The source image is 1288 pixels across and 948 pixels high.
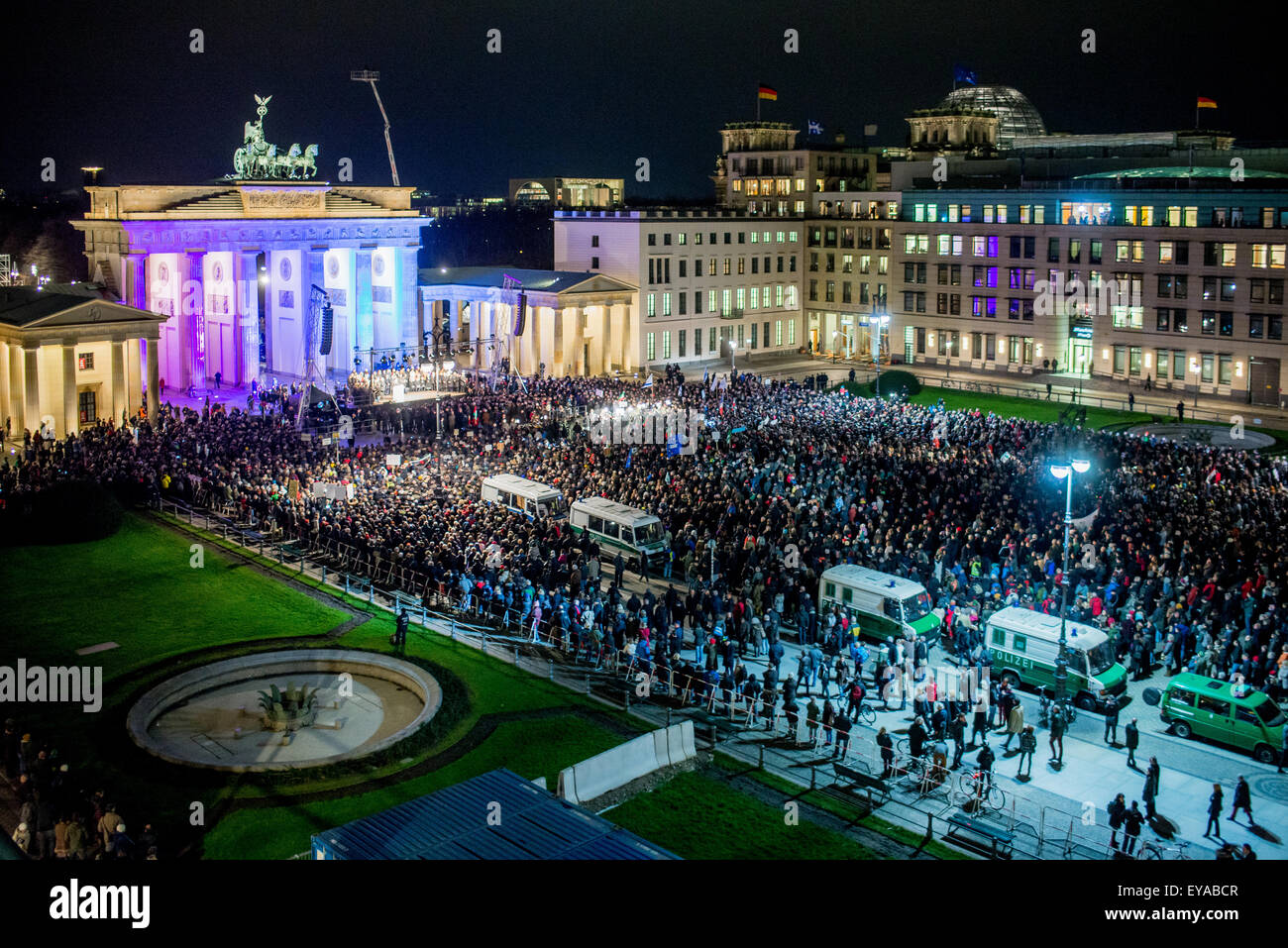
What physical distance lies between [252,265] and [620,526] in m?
41.8

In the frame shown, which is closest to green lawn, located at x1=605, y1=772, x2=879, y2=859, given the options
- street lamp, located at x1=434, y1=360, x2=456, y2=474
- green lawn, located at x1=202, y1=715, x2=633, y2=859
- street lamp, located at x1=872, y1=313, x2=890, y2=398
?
green lawn, located at x1=202, y1=715, x2=633, y2=859

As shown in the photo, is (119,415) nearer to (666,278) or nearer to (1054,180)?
(666,278)

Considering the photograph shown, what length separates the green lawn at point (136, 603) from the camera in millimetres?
30031

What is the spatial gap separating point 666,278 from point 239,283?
2807cm

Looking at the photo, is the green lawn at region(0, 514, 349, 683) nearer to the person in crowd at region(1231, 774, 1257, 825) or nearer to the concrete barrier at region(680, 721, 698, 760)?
the concrete barrier at region(680, 721, 698, 760)

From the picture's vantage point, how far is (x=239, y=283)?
69188mm

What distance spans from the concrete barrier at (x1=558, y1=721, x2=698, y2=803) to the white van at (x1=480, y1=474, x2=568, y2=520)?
1672 cm

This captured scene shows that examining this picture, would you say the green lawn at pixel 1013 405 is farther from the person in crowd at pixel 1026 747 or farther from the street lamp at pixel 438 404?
the person in crowd at pixel 1026 747

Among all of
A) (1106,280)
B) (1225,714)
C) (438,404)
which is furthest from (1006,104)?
(1225,714)

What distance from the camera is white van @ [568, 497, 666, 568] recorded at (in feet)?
120

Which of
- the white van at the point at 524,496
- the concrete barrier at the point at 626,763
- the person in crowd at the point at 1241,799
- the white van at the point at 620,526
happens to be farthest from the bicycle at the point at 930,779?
the white van at the point at 524,496

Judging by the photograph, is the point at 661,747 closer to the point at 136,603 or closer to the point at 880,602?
the point at 880,602

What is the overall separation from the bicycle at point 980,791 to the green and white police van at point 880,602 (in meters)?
7.08
